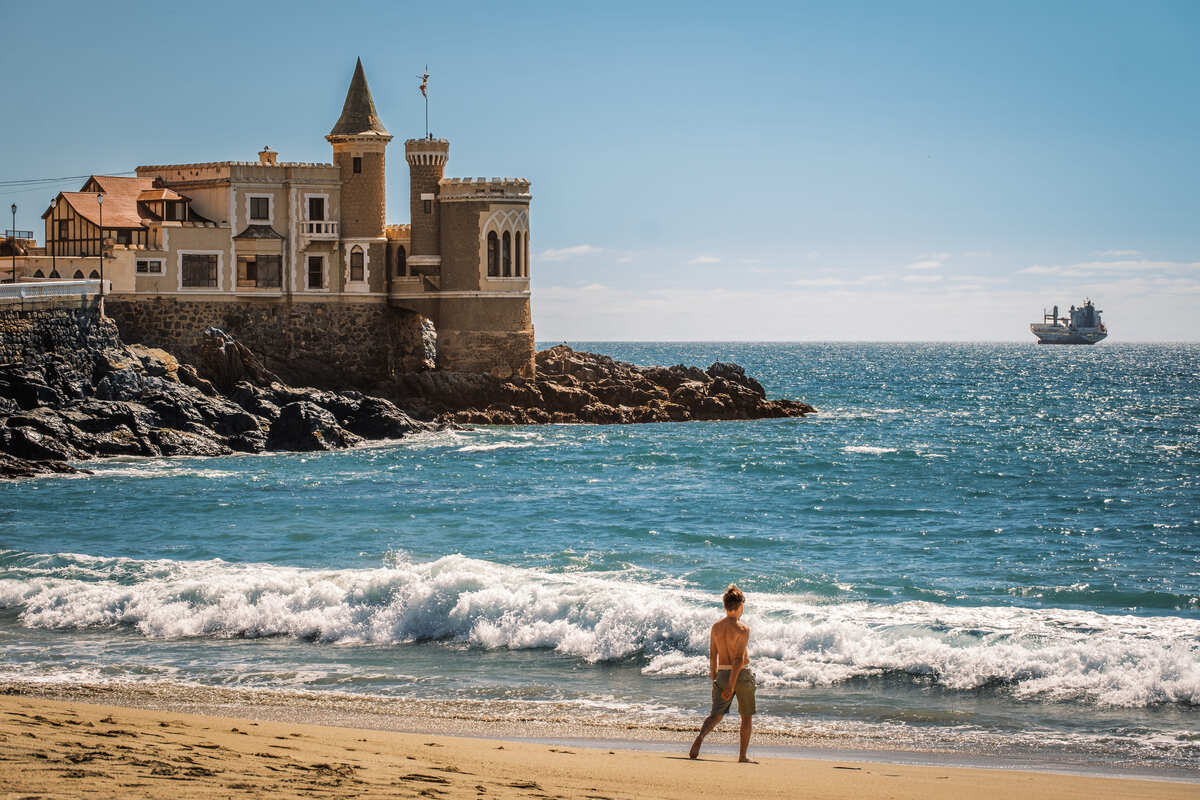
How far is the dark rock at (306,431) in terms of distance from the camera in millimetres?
41594

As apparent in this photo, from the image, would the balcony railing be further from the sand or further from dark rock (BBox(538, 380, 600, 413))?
the sand

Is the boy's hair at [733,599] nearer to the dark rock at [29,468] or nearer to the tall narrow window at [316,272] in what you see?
the dark rock at [29,468]

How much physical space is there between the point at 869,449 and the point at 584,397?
13568mm

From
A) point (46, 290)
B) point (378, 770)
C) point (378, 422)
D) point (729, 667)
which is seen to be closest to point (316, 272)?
point (378, 422)

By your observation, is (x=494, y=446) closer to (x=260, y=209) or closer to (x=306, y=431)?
(x=306, y=431)

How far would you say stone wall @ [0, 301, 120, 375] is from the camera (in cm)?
4019

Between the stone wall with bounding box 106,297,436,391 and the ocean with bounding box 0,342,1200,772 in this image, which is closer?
the ocean with bounding box 0,342,1200,772

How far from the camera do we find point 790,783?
10453 mm

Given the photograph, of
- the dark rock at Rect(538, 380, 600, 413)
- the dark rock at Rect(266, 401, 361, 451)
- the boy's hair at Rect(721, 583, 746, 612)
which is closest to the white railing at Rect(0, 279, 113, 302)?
the dark rock at Rect(266, 401, 361, 451)

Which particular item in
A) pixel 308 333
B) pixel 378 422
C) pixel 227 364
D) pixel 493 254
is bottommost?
pixel 378 422

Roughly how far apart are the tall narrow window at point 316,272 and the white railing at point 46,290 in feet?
28.4

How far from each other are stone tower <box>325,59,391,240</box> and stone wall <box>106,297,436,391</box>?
327 centimetres

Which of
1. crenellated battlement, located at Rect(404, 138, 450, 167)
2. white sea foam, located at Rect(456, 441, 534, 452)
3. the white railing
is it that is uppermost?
crenellated battlement, located at Rect(404, 138, 450, 167)

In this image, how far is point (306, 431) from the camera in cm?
4191
